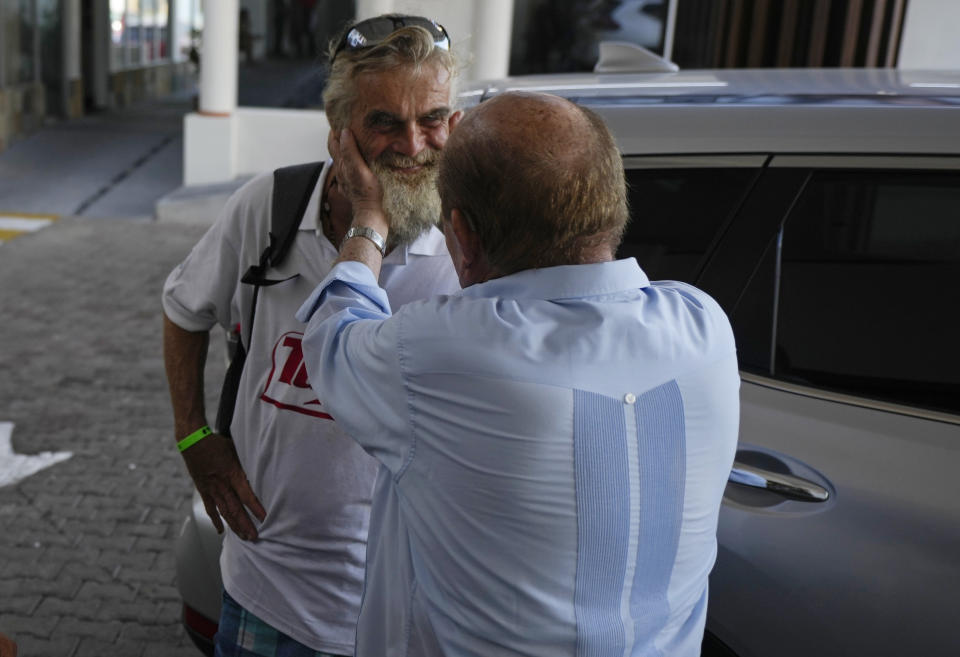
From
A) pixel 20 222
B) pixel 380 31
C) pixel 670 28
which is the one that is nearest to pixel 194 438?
pixel 380 31

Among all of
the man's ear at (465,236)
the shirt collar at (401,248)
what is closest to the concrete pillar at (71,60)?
the shirt collar at (401,248)

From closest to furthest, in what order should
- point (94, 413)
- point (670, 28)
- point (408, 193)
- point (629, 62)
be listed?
1. point (408, 193)
2. point (629, 62)
3. point (94, 413)
4. point (670, 28)

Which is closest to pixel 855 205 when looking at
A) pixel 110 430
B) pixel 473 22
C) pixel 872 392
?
pixel 872 392

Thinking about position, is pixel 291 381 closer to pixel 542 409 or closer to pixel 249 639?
pixel 249 639

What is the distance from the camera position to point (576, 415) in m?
1.37

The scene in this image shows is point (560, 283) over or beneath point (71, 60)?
over

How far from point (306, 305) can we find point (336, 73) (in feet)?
1.97

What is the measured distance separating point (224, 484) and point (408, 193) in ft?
2.37

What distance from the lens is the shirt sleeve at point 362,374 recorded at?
145 cm

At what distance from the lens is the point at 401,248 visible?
2.02 meters

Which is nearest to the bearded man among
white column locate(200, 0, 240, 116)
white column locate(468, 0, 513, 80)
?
white column locate(468, 0, 513, 80)

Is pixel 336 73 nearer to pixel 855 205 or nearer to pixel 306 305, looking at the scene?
pixel 306 305

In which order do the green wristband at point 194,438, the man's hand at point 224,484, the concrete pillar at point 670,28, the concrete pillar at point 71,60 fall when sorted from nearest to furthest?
the man's hand at point 224,484 → the green wristband at point 194,438 → the concrete pillar at point 670,28 → the concrete pillar at point 71,60

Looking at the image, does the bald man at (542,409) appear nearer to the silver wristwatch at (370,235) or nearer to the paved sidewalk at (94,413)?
the silver wristwatch at (370,235)
